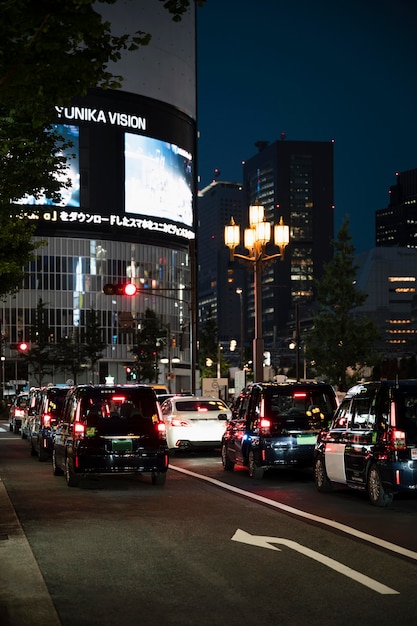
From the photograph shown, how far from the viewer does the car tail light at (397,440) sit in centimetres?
1532

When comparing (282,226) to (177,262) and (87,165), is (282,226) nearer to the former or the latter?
(87,165)

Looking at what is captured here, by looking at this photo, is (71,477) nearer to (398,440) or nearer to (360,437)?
(360,437)

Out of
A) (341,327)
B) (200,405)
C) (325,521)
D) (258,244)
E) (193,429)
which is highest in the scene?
(258,244)

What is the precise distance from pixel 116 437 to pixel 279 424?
10.7 feet

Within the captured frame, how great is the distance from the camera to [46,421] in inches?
1108

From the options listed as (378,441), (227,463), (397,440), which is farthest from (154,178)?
(397,440)

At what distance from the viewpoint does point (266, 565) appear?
1041 centimetres

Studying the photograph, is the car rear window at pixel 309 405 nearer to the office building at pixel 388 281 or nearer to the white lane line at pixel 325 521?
the white lane line at pixel 325 521

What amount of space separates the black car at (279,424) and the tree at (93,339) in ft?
304

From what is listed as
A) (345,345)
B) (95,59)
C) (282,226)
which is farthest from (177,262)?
(95,59)

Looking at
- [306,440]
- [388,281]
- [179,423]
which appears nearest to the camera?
[306,440]

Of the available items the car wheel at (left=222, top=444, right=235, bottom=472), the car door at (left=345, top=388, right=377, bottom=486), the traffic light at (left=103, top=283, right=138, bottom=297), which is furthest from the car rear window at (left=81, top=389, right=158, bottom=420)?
the traffic light at (left=103, top=283, right=138, bottom=297)

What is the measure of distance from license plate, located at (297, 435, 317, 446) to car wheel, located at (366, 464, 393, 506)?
455cm

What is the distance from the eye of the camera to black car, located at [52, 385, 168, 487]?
19.2m
